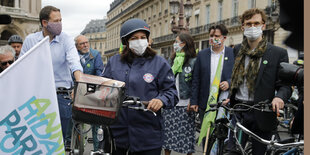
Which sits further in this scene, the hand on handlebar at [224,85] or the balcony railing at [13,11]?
the balcony railing at [13,11]

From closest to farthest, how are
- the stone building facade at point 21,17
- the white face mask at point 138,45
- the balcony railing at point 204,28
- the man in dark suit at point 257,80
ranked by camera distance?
the white face mask at point 138,45 < the man in dark suit at point 257,80 < the balcony railing at point 204,28 < the stone building facade at point 21,17

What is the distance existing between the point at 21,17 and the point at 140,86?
61086 mm

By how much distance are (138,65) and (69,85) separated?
4.59 ft

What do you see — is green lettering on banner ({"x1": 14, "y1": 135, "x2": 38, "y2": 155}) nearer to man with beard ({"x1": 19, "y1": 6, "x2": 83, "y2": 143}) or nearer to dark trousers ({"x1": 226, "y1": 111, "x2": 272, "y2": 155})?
man with beard ({"x1": 19, "y1": 6, "x2": 83, "y2": 143})

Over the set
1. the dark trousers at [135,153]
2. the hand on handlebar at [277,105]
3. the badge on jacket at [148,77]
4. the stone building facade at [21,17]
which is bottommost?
the dark trousers at [135,153]

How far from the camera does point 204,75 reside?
5.39 m

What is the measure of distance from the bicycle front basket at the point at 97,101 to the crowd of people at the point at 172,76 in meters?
0.41

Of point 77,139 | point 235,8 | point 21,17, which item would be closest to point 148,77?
point 77,139

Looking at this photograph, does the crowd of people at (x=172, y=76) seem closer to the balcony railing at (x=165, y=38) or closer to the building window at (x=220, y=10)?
the building window at (x=220, y=10)

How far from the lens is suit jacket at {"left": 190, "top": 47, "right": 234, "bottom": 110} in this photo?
5.32 metres

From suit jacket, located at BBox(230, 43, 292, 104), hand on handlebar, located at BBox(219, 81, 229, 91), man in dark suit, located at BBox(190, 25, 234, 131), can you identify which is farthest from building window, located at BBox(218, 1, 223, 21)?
suit jacket, located at BBox(230, 43, 292, 104)

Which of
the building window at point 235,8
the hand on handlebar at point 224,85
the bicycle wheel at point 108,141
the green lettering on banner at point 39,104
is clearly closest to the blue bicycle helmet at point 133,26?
the bicycle wheel at point 108,141

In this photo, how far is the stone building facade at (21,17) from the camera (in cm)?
6053

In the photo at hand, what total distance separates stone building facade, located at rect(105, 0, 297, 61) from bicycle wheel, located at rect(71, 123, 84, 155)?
11.3ft
